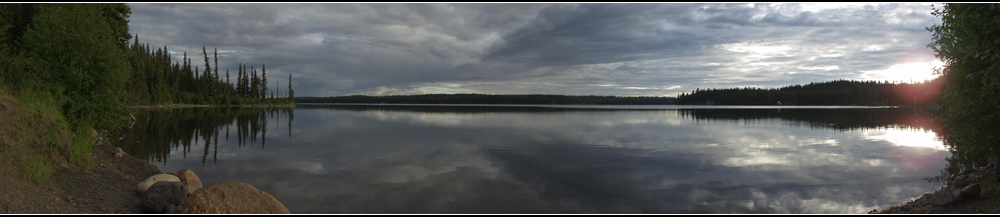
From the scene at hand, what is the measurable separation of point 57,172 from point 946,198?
20549 millimetres

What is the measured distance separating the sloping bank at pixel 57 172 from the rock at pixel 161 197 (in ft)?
0.27

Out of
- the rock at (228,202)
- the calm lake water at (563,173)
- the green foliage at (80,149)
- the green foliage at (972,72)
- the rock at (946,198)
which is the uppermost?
the green foliage at (972,72)

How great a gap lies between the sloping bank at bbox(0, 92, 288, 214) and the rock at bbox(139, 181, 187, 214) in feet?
0.27

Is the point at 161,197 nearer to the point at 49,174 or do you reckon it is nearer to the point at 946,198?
the point at 49,174

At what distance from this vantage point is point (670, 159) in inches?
754

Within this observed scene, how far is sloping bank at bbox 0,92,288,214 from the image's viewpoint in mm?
8234

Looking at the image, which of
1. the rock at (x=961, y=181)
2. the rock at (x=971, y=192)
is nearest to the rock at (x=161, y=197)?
the rock at (x=971, y=192)

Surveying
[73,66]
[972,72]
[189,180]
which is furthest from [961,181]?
[73,66]

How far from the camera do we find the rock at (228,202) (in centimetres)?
772

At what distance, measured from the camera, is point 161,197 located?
905 centimetres

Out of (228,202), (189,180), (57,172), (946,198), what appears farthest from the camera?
(189,180)

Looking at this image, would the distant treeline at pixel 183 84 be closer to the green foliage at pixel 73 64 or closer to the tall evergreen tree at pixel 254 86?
the tall evergreen tree at pixel 254 86

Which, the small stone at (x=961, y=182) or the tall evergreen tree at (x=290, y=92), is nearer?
the small stone at (x=961, y=182)

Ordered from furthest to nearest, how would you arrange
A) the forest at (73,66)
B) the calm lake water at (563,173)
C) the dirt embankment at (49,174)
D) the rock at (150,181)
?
the forest at (73,66) → the calm lake water at (563,173) → the rock at (150,181) → the dirt embankment at (49,174)
